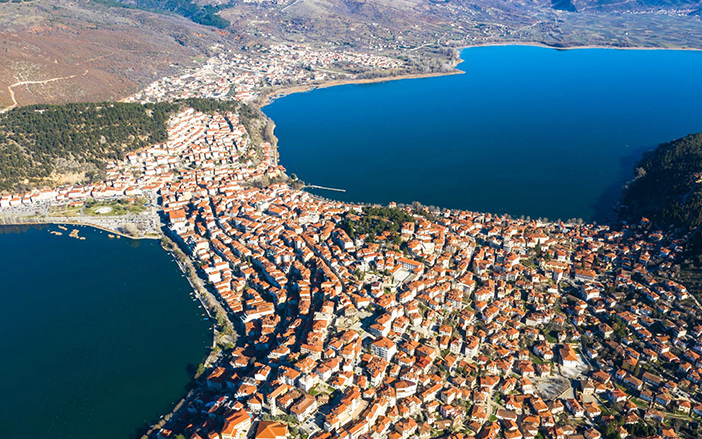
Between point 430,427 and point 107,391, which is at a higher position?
point 430,427

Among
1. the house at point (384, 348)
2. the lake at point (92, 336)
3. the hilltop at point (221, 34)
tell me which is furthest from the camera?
the hilltop at point (221, 34)

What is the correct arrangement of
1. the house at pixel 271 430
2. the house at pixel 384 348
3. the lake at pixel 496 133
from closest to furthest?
1. the house at pixel 271 430
2. the house at pixel 384 348
3. the lake at pixel 496 133

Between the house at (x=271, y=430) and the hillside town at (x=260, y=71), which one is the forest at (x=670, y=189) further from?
the hillside town at (x=260, y=71)

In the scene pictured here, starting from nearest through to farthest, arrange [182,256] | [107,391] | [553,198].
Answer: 1. [107,391]
2. [182,256]
3. [553,198]

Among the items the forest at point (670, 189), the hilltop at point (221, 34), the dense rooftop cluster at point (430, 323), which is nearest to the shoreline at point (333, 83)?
the hilltop at point (221, 34)

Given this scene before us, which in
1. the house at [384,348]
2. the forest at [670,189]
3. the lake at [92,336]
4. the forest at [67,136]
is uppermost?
the forest at [670,189]

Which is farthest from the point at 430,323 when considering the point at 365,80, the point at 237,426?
the point at 365,80

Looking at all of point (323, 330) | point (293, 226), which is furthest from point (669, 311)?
point (293, 226)

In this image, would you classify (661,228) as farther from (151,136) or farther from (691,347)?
(151,136)
